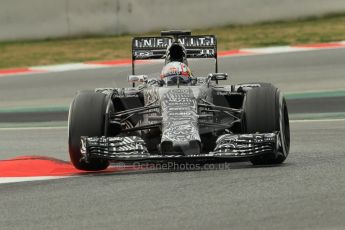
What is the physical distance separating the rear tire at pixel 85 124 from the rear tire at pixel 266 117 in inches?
47.9

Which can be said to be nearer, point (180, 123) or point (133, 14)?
point (180, 123)

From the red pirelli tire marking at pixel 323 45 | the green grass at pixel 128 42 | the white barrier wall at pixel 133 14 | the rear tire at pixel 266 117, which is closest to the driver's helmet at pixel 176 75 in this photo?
the rear tire at pixel 266 117

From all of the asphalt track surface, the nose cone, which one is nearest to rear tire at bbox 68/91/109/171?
the asphalt track surface

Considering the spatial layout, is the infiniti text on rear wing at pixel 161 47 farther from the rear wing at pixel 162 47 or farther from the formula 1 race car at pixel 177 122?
the formula 1 race car at pixel 177 122

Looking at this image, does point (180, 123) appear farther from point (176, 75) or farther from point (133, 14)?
point (133, 14)

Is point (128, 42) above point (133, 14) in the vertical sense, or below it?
below

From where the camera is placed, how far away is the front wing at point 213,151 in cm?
941

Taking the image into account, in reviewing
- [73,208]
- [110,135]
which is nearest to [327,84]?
[110,135]

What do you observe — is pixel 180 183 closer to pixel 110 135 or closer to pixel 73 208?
A: pixel 73 208

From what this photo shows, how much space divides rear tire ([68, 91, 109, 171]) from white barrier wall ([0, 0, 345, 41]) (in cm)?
1124

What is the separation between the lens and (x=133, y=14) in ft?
70.1

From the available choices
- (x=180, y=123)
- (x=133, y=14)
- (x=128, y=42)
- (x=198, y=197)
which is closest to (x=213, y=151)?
(x=180, y=123)

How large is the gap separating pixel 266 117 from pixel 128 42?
1136 centimetres

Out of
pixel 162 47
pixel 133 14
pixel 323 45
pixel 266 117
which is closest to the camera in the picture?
pixel 266 117
